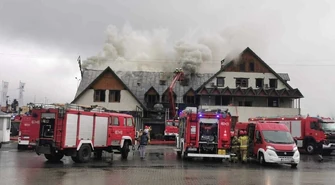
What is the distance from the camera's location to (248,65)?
47844 millimetres

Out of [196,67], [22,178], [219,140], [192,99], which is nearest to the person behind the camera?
[22,178]

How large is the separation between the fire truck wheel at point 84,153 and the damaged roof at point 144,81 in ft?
97.9

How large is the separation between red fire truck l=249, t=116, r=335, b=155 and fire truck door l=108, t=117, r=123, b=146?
15233mm

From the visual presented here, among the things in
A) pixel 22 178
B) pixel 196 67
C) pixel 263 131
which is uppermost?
pixel 196 67

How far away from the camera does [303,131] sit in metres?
29.0

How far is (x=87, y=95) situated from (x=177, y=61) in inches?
668

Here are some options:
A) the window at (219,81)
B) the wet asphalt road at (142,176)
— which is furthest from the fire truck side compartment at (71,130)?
the window at (219,81)

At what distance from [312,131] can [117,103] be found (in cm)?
2481

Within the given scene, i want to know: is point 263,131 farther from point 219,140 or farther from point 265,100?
point 265,100

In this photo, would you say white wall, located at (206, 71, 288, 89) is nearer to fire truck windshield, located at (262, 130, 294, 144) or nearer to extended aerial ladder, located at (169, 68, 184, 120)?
extended aerial ladder, located at (169, 68, 184, 120)

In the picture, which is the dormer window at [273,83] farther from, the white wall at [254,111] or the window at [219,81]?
the window at [219,81]

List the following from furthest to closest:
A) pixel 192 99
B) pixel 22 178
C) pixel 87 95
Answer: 1. pixel 192 99
2. pixel 87 95
3. pixel 22 178

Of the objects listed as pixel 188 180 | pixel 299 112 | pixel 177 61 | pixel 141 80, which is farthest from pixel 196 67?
pixel 188 180

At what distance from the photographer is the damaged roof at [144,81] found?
1953 inches
